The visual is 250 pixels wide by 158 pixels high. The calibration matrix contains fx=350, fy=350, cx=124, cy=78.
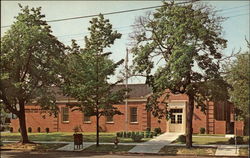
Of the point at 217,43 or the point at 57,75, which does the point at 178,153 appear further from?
the point at 57,75

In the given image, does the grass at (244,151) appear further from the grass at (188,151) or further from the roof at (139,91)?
the roof at (139,91)

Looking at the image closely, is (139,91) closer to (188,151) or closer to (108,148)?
(108,148)

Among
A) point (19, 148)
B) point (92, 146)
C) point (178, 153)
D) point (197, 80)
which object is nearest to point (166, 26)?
point (197, 80)

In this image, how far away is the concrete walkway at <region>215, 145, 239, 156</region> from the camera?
2289cm

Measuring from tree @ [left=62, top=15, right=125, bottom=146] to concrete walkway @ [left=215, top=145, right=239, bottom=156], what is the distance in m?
8.12

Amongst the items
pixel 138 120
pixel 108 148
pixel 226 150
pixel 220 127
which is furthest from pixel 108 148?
pixel 220 127

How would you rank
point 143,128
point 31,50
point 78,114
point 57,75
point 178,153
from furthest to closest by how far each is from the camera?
point 78,114
point 143,128
point 57,75
point 31,50
point 178,153

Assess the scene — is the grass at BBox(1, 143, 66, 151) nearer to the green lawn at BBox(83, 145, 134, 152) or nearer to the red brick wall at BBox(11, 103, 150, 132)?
the green lawn at BBox(83, 145, 134, 152)

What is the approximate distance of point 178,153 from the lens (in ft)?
77.7

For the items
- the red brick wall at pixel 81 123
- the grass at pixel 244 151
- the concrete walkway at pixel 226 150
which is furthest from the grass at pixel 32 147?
the red brick wall at pixel 81 123

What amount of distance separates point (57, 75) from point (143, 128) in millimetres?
15614

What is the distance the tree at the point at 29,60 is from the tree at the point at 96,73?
161 cm

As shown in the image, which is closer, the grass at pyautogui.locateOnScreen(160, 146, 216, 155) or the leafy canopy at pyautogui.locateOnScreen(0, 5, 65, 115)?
the grass at pyautogui.locateOnScreen(160, 146, 216, 155)

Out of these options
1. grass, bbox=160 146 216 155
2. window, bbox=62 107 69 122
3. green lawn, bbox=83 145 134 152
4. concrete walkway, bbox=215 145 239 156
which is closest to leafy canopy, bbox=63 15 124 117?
green lawn, bbox=83 145 134 152
